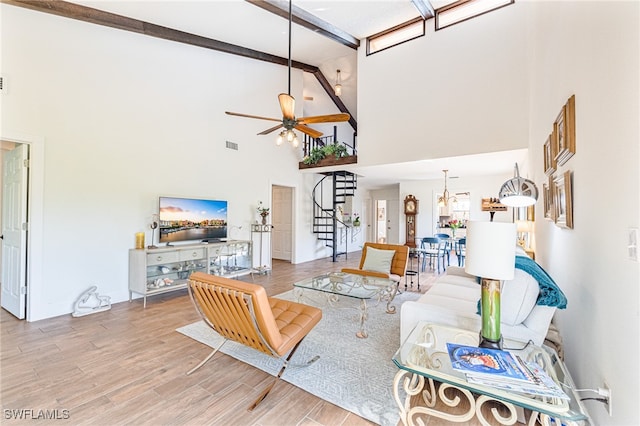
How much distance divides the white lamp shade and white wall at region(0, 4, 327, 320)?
4535 millimetres

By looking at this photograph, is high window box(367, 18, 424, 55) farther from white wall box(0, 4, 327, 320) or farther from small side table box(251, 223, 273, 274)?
small side table box(251, 223, 273, 274)

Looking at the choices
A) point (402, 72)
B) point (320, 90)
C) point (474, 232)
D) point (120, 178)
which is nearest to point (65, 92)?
point (120, 178)

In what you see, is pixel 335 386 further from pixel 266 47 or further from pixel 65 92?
pixel 266 47

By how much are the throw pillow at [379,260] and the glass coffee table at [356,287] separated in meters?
0.46

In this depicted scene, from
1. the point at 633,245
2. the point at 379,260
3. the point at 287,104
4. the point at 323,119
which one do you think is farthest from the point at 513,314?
the point at 287,104

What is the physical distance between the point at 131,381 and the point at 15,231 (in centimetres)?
288

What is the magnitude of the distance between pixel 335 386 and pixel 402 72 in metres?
5.28

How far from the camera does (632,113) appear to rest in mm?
1122

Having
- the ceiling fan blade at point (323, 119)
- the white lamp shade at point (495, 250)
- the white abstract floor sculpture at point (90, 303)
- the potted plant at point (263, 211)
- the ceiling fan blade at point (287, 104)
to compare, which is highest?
the ceiling fan blade at point (287, 104)

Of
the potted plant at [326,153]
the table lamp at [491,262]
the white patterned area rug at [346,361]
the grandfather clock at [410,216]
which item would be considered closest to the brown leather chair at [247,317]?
the white patterned area rug at [346,361]

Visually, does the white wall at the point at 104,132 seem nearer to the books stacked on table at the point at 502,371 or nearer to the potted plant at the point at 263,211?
the potted plant at the point at 263,211

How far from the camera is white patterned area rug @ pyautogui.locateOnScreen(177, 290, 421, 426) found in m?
1.95

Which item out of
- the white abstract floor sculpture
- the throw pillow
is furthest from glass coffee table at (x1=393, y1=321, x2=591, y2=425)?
the white abstract floor sculpture

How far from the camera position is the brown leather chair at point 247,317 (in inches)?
75.7
